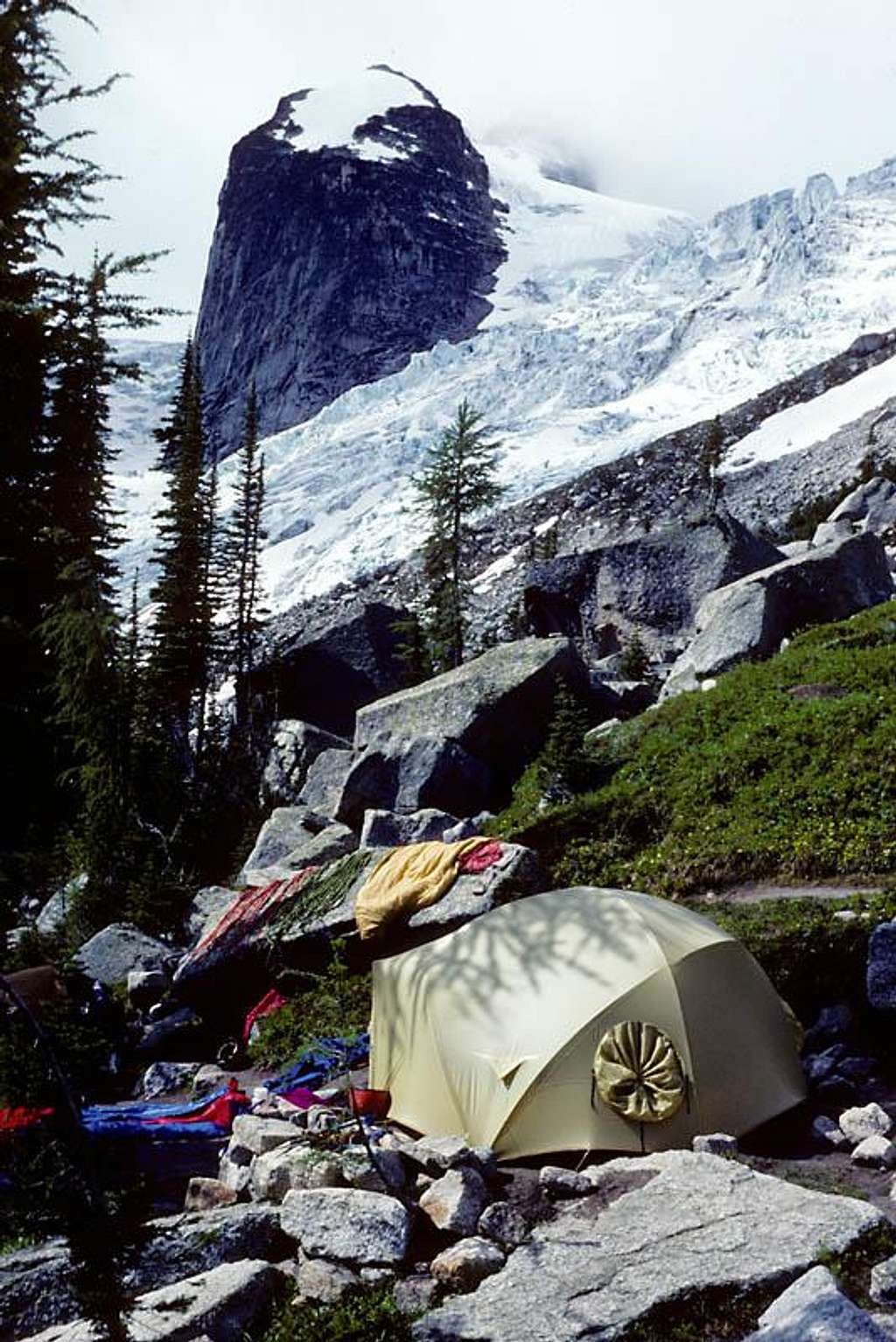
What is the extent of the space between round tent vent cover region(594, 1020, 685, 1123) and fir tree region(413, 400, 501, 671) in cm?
2380

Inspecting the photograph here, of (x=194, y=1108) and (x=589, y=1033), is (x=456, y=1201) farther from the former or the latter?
(x=194, y=1108)

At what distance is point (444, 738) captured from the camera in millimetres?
20375

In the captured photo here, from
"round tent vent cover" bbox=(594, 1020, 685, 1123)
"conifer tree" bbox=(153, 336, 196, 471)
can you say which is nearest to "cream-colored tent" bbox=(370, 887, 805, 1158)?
"round tent vent cover" bbox=(594, 1020, 685, 1123)

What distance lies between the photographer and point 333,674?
33.7m

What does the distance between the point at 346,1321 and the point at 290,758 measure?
71.2 ft

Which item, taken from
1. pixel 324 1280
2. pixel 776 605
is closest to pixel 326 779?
pixel 776 605

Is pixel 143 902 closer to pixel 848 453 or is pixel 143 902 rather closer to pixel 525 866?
pixel 525 866

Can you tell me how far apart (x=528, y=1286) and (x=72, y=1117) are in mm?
2869

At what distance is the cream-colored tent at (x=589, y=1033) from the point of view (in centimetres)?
760

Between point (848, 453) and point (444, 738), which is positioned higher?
point (848, 453)

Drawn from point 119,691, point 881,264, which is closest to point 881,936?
point 119,691

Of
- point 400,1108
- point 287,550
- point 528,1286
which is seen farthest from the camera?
point 287,550

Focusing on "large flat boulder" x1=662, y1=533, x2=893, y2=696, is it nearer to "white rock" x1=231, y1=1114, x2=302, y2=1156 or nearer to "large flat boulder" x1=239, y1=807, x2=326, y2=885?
"large flat boulder" x1=239, y1=807, x2=326, y2=885

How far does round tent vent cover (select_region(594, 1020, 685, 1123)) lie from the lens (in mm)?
7531
